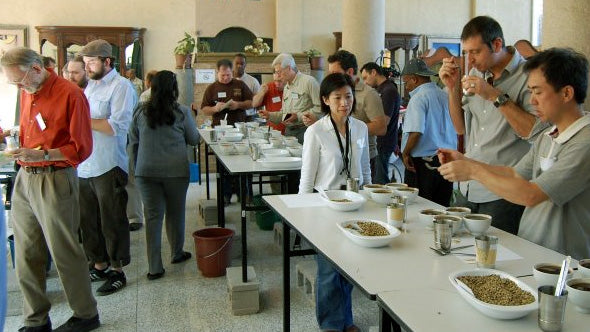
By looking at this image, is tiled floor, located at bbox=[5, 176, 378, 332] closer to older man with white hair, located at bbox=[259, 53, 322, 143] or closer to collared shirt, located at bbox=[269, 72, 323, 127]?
older man with white hair, located at bbox=[259, 53, 322, 143]

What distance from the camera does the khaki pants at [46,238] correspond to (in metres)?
3.15

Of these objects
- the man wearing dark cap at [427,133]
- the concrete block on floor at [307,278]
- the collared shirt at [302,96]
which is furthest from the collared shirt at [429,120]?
the concrete block on floor at [307,278]

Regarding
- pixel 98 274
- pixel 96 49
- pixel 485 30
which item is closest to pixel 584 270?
pixel 485 30

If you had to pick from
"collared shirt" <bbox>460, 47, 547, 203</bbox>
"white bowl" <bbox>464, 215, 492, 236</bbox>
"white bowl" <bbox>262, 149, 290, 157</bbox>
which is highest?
"collared shirt" <bbox>460, 47, 547, 203</bbox>

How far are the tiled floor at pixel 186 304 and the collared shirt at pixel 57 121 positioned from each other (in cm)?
111

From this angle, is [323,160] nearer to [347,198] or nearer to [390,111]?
[347,198]

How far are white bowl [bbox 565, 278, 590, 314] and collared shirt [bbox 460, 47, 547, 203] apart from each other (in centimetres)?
132

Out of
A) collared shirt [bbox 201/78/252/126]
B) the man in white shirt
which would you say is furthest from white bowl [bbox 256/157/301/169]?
the man in white shirt

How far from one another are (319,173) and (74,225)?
4.76ft

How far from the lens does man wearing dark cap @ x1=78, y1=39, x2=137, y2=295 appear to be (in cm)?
399

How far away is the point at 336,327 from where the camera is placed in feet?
10.6

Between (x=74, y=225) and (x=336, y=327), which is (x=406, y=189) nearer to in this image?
(x=336, y=327)

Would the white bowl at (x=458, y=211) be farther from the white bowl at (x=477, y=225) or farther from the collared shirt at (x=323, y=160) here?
the collared shirt at (x=323, y=160)

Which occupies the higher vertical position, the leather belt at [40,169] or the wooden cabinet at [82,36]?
the wooden cabinet at [82,36]
